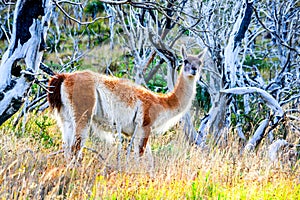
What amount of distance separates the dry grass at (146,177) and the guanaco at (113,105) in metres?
0.36

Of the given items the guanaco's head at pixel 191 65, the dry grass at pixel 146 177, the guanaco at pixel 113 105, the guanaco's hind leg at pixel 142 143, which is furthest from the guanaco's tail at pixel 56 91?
the guanaco's head at pixel 191 65

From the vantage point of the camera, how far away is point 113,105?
6.61 metres

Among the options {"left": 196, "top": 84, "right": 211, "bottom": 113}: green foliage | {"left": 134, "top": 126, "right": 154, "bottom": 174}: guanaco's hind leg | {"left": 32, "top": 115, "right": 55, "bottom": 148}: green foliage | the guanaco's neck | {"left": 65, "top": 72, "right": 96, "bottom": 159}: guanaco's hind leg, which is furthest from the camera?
{"left": 196, "top": 84, "right": 211, "bottom": 113}: green foliage

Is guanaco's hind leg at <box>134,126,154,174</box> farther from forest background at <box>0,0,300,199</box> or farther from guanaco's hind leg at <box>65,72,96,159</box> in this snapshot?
guanaco's hind leg at <box>65,72,96,159</box>

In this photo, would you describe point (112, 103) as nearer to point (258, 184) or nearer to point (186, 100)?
point (186, 100)

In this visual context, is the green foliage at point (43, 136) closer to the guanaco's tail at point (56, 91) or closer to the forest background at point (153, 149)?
the forest background at point (153, 149)

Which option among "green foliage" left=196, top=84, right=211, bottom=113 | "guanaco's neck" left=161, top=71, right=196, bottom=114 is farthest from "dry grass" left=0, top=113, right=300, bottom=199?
"green foliage" left=196, top=84, right=211, bottom=113

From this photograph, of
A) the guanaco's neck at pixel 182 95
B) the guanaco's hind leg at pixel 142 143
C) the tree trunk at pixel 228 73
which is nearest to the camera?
the guanaco's hind leg at pixel 142 143

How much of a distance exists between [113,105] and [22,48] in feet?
6.29

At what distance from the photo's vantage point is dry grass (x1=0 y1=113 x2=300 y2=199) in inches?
197

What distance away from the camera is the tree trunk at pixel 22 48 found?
490cm

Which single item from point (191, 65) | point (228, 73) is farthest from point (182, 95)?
point (228, 73)

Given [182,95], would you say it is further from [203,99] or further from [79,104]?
[203,99]

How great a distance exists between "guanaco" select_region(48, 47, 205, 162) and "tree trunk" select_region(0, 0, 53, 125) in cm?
120
